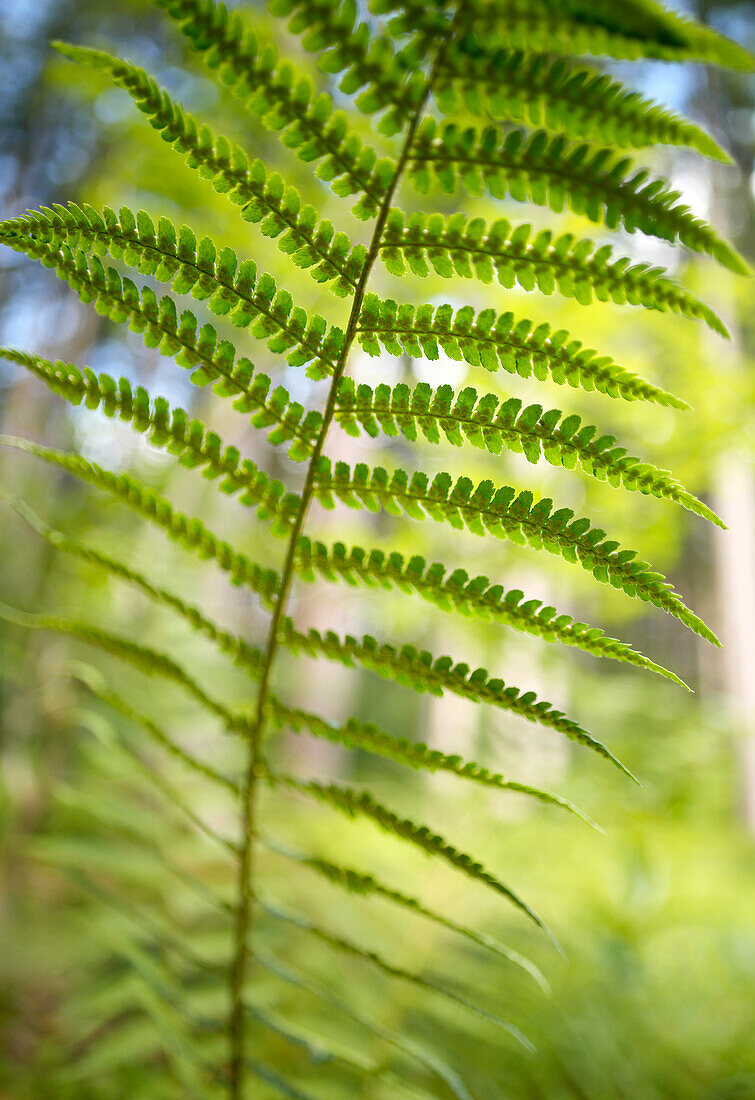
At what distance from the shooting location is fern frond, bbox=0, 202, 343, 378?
611 millimetres

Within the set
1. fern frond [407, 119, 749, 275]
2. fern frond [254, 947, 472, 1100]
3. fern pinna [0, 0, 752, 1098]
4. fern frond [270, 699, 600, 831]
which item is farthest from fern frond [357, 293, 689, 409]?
fern frond [254, 947, 472, 1100]

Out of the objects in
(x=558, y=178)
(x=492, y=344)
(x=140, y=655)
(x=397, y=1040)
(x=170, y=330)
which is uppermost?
(x=558, y=178)

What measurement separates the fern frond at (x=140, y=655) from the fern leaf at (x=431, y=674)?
114 millimetres

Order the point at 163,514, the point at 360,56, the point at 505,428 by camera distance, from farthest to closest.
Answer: the point at 163,514 < the point at 505,428 < the point at 360,56

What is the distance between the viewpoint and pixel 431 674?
2.33 feet

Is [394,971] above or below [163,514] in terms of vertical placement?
below

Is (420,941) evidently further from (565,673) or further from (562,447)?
(562,447)

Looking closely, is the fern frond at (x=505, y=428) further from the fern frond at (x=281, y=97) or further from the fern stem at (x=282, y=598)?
the fern frond at (x=281, y=97)

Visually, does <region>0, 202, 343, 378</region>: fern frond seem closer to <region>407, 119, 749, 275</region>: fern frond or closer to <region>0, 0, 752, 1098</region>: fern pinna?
<region>0, 0, 752, 1098</region>: fern pinna

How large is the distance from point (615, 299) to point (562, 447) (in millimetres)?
140

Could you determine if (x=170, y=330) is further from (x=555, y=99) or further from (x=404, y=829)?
(x=404, y=829)

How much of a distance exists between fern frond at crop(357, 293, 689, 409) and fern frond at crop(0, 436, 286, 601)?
10.8 inches

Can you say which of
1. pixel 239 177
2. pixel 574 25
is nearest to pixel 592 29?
pixel 574 25

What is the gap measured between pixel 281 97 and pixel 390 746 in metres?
0.62
